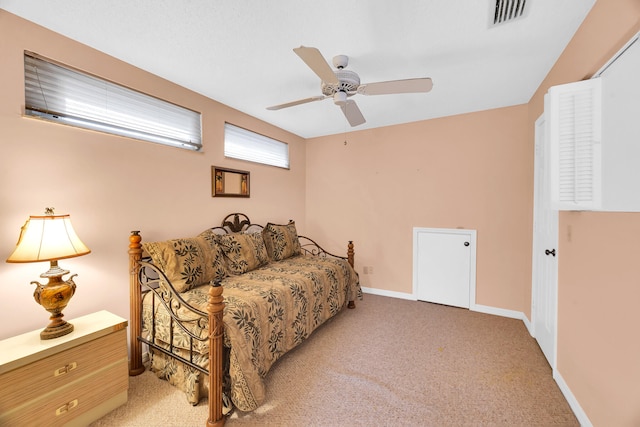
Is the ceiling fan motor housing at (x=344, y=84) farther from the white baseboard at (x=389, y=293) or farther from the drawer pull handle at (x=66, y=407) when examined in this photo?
the white baseboard at (x=389, y=293)

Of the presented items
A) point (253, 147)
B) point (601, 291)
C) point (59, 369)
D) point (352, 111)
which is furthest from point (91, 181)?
point (601, 291)

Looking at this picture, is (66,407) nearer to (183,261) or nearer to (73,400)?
(73,400)

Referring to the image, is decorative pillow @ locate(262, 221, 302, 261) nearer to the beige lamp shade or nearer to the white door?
the beige lamp shade

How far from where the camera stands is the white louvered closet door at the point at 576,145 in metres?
1.23

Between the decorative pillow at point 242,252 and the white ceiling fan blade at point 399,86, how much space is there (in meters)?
1.89

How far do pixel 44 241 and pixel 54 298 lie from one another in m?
0.34

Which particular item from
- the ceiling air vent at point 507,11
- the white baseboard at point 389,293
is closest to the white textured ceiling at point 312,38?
the ceiling air vent at point 507,11

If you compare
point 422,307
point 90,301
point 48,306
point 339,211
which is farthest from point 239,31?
point 422,307

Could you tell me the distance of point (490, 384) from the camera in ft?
6.13

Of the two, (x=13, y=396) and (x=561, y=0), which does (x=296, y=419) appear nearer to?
(x=13, y=396)

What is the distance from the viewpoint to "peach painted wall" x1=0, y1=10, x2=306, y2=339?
1.55 m

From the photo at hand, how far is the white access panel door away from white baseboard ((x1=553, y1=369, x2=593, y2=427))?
1353 millimetres

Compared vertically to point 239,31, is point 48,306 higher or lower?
lower

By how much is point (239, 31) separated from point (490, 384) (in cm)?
311
